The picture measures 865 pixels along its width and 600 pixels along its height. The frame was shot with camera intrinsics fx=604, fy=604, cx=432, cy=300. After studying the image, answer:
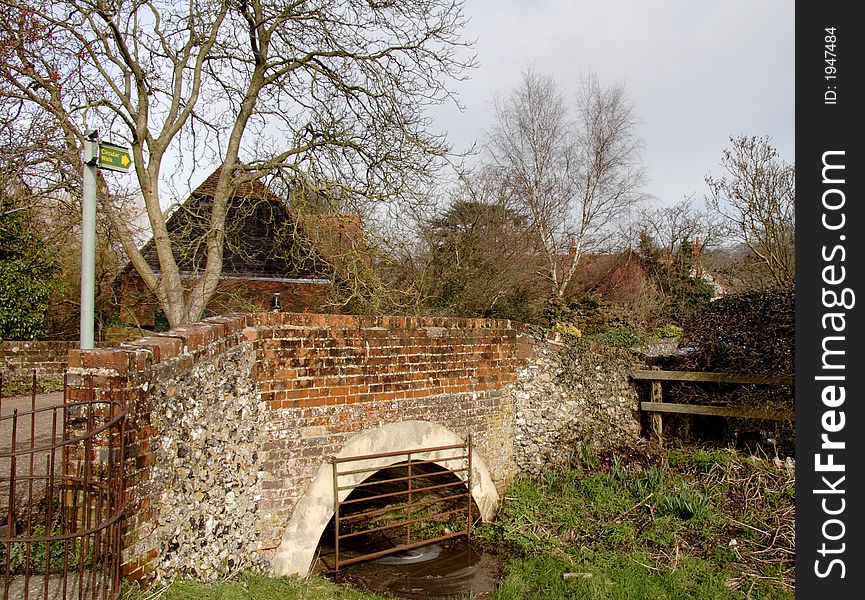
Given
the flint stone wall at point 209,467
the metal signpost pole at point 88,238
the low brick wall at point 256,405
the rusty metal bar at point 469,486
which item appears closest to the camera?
the low brick wall at point 256,405

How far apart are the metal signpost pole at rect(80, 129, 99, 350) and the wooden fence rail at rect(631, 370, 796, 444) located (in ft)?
25.2

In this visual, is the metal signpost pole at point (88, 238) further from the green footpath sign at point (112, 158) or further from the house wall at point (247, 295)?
the house wall at point (247, 295)

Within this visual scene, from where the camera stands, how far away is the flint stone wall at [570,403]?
854cm

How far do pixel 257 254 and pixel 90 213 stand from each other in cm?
1109

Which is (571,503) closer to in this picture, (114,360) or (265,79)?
(114,360)

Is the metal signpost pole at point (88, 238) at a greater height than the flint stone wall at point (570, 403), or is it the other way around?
the metal signpost pole at point (88, 238)

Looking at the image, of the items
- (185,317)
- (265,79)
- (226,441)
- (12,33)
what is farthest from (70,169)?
(226,441)

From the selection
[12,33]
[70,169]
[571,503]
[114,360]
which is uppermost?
[12,33]

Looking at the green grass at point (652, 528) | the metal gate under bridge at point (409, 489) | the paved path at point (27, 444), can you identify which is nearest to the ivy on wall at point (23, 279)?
the paved path at point (27, 444)

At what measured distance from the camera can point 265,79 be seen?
35.6ft

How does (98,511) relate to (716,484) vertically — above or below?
above

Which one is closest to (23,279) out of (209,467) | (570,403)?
(209,467)

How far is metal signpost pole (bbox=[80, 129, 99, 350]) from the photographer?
14.6 feet

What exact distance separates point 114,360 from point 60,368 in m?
9.70
